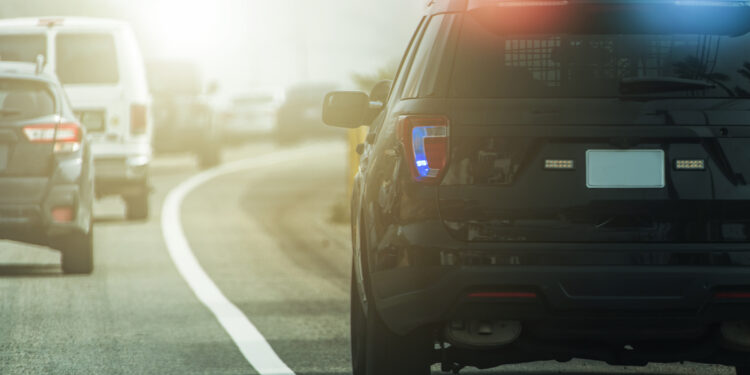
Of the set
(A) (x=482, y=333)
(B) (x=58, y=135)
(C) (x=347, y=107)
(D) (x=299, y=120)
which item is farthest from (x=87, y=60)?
(D) (x=299, y=120)

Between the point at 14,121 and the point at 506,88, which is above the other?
the point at 506,88

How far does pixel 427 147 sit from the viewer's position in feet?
18.8

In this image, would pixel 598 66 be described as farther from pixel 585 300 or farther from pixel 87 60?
pixel 87 60

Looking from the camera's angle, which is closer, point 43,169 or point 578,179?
point 578,179

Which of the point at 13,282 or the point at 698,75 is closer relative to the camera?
the point at 698,75

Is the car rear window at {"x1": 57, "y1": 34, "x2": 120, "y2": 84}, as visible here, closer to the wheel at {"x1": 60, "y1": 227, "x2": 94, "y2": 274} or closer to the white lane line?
the white lane line

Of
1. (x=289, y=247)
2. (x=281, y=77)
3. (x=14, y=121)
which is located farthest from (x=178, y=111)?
(x=281, y=77)

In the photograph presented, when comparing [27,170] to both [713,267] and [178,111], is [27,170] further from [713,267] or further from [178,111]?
[178,111]

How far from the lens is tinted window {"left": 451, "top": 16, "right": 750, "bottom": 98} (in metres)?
5.68

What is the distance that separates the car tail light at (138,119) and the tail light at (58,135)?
4487mm

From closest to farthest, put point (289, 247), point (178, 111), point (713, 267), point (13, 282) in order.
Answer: point (713, 267) < point (13, 282) < point (289, 247) < point (178, 111)

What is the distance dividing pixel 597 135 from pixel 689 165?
0.36 m

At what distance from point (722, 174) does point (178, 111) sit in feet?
69.5

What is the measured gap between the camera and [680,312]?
5582mm
